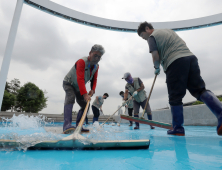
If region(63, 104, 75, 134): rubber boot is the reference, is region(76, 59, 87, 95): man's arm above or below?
above

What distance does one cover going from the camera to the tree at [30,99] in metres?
24.3

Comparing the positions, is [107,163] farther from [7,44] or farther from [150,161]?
[7,44]

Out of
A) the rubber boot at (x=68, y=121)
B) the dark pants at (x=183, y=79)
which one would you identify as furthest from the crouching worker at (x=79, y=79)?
the dark pants at (x=183, y=79)

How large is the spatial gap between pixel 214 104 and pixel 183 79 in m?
0.44

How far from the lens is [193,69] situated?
1.92 meters

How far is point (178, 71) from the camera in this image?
1885 millimetres

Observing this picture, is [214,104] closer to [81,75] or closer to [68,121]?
[81,75]

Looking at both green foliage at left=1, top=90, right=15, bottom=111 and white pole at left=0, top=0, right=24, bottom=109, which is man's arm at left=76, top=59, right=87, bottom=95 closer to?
white pole at left=0, top=0, right=24, bottom=109

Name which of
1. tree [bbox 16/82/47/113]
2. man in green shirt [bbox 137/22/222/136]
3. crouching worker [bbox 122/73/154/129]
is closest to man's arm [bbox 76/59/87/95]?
man in green shirt [bbox 137/22/222/136]

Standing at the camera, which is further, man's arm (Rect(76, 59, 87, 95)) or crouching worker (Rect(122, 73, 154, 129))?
crouching worker (Rect(122, 73, 154, 129))

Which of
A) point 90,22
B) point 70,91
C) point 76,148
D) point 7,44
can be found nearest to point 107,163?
point 76,148

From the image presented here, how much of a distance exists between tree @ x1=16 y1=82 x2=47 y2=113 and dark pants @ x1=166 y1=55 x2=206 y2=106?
26.8m

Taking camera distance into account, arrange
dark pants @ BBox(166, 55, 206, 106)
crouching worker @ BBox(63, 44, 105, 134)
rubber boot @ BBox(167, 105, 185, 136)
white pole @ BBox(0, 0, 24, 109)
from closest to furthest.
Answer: dark pants @ BBox(166, 55, 206, 106) < rubber boot @ BBox(167, 105, 185, 136) < crouching worker @ BBox(63, 44, 105, 134) < white pole @ BBox(0, 0, 24, 109)

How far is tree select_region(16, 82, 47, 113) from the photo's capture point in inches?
957
